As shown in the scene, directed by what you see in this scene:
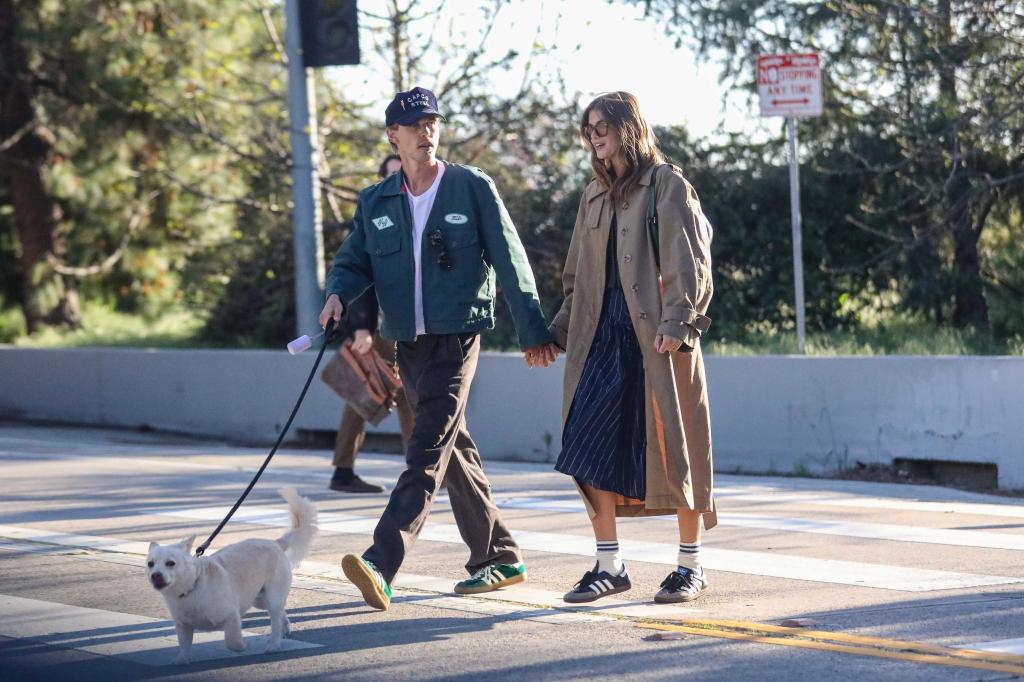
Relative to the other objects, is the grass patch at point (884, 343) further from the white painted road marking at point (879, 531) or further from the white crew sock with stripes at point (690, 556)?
the white crew sock with stripes at point (690, 556)

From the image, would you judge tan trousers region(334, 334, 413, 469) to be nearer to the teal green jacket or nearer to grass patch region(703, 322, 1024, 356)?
grass patch region(703, 322, 1024, 356)

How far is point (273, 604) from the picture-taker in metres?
5.35

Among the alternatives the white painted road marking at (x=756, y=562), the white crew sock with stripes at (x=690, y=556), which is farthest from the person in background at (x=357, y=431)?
the white crew sock with stripes at (x=690, y=556)

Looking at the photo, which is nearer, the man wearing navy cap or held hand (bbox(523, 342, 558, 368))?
the man wearing navy cap

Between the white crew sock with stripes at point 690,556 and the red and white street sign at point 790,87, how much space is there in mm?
5804

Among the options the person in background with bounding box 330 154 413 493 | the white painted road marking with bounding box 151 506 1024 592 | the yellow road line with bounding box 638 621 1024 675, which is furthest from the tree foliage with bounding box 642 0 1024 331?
the yellow road line with bounding box 638 621 1024 675

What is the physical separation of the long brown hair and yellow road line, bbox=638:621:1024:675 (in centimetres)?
170

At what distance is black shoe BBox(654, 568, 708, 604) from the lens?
589 centimetres

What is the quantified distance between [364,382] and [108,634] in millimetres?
3610

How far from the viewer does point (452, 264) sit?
235 inches

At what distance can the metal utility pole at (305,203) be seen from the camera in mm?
13727

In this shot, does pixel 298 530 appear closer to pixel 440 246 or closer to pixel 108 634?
pixel 108 634

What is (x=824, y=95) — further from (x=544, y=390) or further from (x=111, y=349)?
(x=111, y=349)

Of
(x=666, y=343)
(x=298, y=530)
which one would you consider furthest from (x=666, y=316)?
(x=298, y=530)
